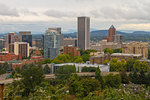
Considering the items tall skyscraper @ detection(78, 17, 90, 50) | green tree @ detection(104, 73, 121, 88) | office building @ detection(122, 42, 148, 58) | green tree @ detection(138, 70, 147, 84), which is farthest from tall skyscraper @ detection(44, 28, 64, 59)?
tall skyscraper @ detection(78, 17, 90, 50)

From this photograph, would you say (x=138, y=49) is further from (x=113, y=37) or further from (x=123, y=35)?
(x=123, y=35)

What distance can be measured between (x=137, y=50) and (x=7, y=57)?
2205cm

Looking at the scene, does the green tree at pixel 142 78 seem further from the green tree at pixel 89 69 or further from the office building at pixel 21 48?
the office building at pixel 21 48

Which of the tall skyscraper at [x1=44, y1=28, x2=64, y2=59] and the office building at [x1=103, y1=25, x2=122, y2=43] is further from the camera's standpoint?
the office building at [x1=103, y1=25, x2=122, y2=43]

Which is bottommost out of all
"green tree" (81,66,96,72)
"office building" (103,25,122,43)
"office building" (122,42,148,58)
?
"green tree" (81,66,96,72)

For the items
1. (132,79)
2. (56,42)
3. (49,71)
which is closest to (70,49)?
(56,42)

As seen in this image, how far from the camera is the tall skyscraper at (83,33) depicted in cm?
6662

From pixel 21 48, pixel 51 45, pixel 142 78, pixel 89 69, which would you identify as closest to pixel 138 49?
pixel 51 45

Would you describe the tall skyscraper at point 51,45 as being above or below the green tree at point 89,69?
above

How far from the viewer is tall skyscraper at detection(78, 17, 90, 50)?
66.6 m

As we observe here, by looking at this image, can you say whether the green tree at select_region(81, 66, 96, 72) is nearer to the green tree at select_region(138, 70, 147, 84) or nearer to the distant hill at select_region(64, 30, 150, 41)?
the green tree at select_region(138, 70, 147, 84)

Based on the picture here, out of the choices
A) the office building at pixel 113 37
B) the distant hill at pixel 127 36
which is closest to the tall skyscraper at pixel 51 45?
the office building at pixel 113 37

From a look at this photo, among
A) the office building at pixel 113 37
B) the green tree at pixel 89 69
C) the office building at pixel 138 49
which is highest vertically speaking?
the office building at pixel 113 37

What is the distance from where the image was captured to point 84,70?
23938 mm
